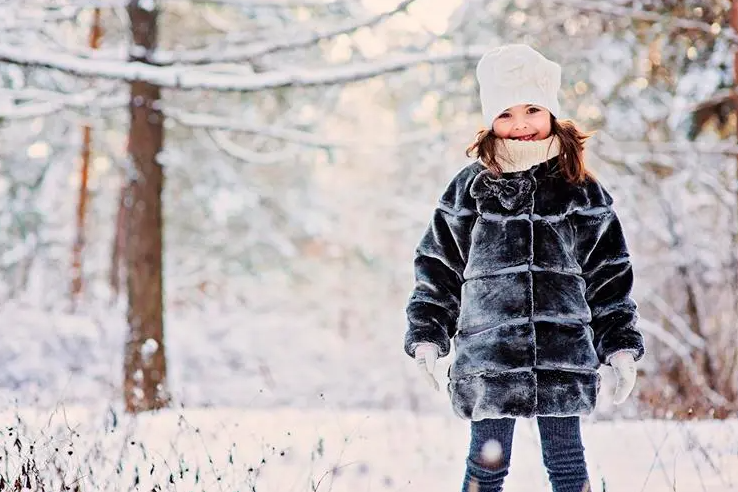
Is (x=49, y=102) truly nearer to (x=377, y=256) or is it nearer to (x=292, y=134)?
(x=292, y=134)

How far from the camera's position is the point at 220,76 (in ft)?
23.0

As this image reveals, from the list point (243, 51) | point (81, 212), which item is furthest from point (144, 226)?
point (81, 212)

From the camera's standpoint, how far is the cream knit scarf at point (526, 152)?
308cm

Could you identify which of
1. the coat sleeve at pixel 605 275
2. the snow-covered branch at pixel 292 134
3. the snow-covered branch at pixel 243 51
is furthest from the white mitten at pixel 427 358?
the snow-covered branch at pixel 292 134

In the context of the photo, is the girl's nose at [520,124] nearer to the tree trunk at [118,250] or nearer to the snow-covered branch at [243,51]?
the snow-covered branch at [243,51]

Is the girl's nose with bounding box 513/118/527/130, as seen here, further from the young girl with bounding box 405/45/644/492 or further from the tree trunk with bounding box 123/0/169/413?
the tree trunk with bounding box 123/0/169/413

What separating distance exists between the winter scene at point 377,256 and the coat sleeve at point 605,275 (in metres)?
0.01

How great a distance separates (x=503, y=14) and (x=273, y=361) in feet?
26.2

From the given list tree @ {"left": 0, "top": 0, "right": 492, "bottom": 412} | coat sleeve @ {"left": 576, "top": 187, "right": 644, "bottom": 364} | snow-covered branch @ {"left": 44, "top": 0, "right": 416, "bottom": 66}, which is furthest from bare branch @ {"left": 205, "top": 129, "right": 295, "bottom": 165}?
coat sleeve @ {"left": 576, "top": 187, "right": 644, "bottom": 364}

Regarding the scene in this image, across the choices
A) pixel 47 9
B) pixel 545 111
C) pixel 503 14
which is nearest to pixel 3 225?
pixel 47 9

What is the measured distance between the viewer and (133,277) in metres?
7.88

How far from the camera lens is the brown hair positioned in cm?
309

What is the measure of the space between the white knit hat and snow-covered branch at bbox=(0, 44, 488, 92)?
390 cm

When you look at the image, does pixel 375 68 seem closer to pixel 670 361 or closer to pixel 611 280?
pixel 611 280
